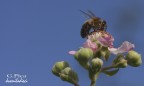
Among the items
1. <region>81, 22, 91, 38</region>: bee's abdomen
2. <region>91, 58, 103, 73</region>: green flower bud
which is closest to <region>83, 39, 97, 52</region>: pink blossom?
<region>91, 58, 103, 73</region>: green flower bud

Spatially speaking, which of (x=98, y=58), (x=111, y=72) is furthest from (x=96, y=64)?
(x=111, y=72)

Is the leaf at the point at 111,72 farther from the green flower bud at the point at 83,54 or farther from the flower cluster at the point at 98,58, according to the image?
the green flower bud at the point at 83,54

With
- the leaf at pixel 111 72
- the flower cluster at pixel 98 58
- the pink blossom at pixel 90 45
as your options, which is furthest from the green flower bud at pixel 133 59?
the pink blossom at pixel 90 45

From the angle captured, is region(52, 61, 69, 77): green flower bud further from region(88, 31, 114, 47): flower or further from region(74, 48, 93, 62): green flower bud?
region(88, 31, 114, 47): flower

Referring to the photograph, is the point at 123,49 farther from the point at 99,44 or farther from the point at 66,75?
the point at 66,75

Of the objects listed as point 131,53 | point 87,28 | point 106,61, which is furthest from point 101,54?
point 87,28

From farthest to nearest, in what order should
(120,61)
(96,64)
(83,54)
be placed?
(120,61)
(83,54)
(96,64)

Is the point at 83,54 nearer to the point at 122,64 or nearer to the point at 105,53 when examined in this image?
the point at 105,53
